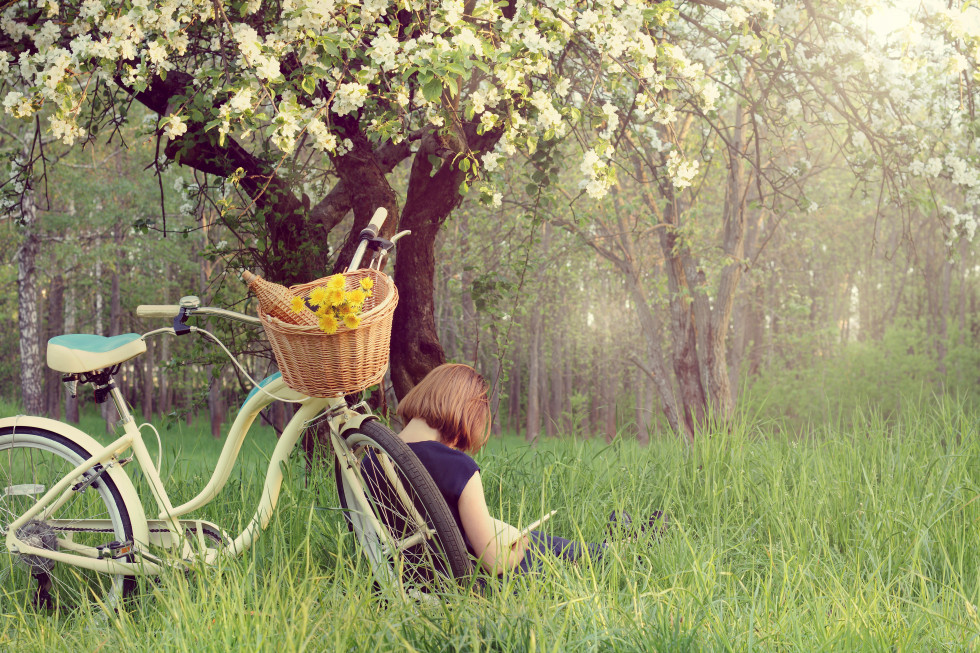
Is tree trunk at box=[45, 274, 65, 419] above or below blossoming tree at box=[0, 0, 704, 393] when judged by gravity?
below

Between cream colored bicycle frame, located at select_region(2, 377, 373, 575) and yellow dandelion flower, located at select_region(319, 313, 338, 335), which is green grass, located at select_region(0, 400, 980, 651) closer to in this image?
cream colored bicycle frame, located at select_region(2, 377, 373, 575)

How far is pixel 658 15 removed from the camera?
3.54 metres

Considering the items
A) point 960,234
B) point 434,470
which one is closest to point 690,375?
point 960,234

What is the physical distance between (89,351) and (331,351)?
122 cm

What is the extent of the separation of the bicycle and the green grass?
0.13 meters

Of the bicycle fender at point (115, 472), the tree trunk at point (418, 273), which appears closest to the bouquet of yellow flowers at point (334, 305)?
the bicycle fender at point (115, 472)

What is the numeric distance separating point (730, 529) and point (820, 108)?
3.35m

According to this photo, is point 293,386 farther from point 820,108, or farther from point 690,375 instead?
point 690,375

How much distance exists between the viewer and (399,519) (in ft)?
9.14

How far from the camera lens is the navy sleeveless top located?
277cm

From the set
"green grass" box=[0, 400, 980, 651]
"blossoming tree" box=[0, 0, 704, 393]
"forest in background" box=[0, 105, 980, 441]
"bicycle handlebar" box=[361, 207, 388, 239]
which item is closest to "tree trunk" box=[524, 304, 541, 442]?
"forest in background" box=[0, 105, 980, 441]

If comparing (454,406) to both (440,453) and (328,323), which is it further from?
(328,323)

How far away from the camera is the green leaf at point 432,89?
2789 millimetres

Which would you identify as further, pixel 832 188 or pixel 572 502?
pixel 832 188
